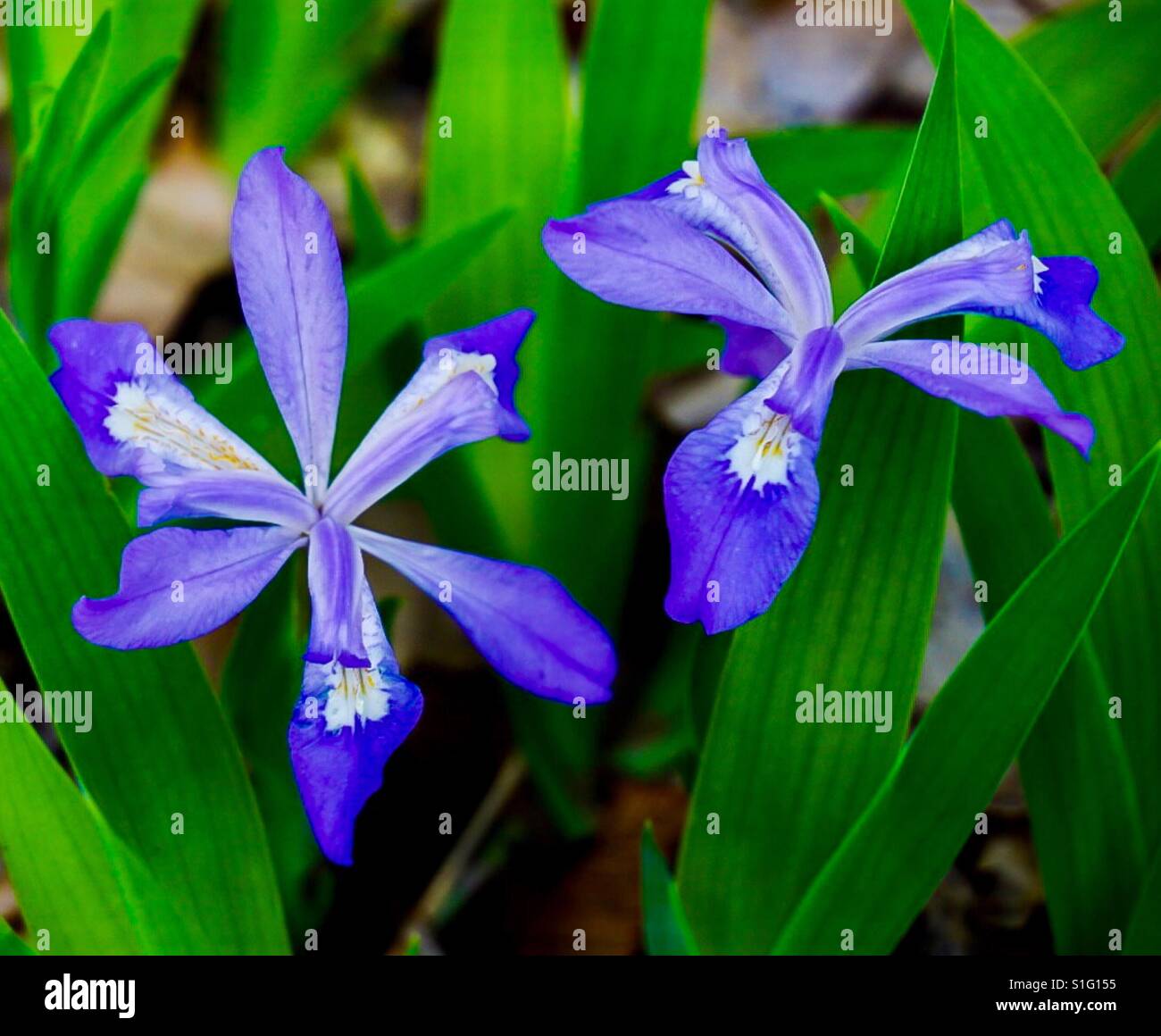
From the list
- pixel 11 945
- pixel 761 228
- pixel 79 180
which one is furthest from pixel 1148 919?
pixel 79 180

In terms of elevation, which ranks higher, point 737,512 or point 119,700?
point 737,512

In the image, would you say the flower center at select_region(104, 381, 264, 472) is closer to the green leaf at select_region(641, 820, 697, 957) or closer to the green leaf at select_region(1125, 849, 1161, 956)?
the green leaf at select_region(641, 820, 697, 957)

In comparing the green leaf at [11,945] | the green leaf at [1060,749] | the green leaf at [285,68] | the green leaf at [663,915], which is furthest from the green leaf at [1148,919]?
the green leaf at [285,68]

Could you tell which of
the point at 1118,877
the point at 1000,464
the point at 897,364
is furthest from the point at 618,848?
the point at 897,364

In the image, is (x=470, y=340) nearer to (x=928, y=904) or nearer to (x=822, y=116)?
(x=928, y=904)

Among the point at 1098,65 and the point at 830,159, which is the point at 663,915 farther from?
the point at 1098,65

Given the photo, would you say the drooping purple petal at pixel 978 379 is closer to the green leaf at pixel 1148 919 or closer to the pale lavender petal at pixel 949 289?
the pale lavender petal at pixel 949 289
